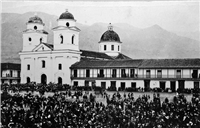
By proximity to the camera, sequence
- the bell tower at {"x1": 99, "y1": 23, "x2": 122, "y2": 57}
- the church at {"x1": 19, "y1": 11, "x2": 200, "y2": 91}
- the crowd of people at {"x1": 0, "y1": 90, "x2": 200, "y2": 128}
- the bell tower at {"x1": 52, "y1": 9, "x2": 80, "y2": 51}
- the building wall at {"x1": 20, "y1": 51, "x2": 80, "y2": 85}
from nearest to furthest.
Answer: the crowd of people at {"x1": 0, "y1": 90, "x2": 200, "y2": 128}
the church at {"x1": 19, "y1": 11, "x2": 200, "y2": 91}
the building wall at {"x1": 20, "y1": 51, "x2": 80, "y2": 85}
the bell tower at {"x1": 52, "y1": 9, "x2": 80, "y2": 51}
the bell tower at {"x1": 99, "y1": 23, "x2": 122, "y2": 57}

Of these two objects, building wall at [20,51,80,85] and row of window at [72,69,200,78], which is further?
building wall at [20,51,80,85]

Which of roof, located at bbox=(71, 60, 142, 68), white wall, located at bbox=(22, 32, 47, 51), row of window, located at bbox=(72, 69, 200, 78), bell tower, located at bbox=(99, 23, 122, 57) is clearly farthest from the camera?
bell tower, located at bbox=(99, 23, 122, 57)

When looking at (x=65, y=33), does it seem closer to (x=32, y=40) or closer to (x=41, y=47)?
(x=41, y=47)

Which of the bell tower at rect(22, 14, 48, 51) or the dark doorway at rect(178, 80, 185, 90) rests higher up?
the bell tower at rect(22, 14, 48, 51)

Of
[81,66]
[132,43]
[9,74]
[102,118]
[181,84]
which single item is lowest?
[102,118]

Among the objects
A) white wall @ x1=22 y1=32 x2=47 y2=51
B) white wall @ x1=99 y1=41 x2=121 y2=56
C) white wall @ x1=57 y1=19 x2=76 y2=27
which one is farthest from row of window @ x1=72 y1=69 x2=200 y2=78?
white wall @ x1=99 y1=41 x2=121 y2=56

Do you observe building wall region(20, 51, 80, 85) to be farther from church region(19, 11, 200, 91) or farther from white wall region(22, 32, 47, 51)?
white wall region(22, 32, 47, 51)

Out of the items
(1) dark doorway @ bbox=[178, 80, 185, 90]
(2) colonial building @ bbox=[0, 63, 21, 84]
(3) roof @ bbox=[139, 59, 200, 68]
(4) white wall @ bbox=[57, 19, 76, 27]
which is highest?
(4) white wall @ bbox=[57, 19, 76, 27]

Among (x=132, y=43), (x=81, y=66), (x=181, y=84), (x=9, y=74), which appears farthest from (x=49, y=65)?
(x=132, y=43)
